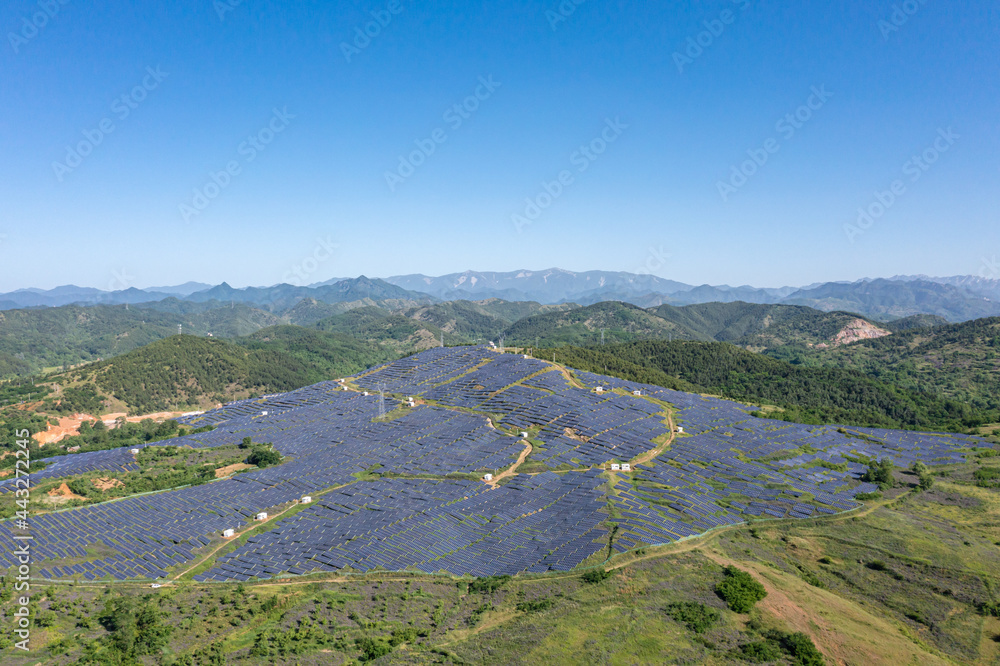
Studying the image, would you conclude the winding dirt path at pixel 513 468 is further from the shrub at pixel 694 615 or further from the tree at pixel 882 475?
the tree at pixel 882 475

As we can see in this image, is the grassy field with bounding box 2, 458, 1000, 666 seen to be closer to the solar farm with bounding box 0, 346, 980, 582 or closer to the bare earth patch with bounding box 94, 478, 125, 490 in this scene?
the solar farm with bounding box 0, 346, 980, 582

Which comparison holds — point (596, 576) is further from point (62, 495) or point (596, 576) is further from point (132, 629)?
point (62, 495)

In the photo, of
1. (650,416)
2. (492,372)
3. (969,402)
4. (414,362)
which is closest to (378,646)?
(650,416)

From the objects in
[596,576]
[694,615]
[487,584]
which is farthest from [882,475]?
[487,584]

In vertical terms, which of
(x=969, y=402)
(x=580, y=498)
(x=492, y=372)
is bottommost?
(x=969, y=402)

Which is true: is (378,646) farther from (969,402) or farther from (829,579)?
(969,402)

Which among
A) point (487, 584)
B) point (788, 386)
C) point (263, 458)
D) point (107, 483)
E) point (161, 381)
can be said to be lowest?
point (788, 386)

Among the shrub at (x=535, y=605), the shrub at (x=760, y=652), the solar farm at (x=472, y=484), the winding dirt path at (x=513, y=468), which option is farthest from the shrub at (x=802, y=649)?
the winding dirt path at (x=513, y=468)
